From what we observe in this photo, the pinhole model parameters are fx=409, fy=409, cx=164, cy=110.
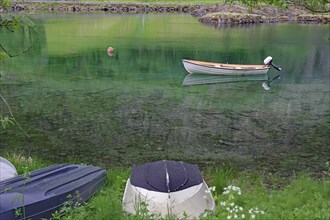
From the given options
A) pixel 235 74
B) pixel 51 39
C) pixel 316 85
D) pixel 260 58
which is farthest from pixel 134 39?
pixel 316 85

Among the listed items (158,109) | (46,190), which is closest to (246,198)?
(46,190)

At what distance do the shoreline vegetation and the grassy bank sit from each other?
58941mm

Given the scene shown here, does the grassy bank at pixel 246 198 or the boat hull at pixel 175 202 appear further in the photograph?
the boat hull at pixel 175 202

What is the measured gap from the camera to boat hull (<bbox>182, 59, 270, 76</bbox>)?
83.0 feet

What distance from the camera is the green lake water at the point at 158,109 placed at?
12641 millimetres

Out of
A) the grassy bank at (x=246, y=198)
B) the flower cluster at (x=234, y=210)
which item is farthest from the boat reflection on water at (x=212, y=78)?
the flower cluster at (x=234, y=210)

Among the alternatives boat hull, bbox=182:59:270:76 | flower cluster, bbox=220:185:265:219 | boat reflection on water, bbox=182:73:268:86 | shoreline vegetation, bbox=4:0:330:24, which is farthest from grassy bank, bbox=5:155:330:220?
shoreline vegetation, bbox=4:0:330:24

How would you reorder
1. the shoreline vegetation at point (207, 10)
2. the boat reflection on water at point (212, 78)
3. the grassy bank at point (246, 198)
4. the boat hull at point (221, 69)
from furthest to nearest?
the shoreline vegetation at point (207, 10) < the boat hull at point (221, 69) < the boat reflection on water at point (212, 78) < the grassy bank at point (246, 198)

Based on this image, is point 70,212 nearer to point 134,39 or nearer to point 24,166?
point 24,166

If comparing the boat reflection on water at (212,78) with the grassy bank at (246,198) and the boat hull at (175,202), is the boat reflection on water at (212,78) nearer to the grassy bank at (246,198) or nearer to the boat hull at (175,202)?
the grassy bank at (246,198)

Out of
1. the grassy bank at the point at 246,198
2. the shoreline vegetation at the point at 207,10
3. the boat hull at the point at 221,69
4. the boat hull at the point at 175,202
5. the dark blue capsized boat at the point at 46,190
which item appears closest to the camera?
the grassy bank at the point at 246,198

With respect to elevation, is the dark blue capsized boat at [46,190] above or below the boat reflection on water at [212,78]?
above

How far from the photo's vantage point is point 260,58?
109 feet

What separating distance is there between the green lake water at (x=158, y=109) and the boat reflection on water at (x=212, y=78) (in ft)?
2.51
